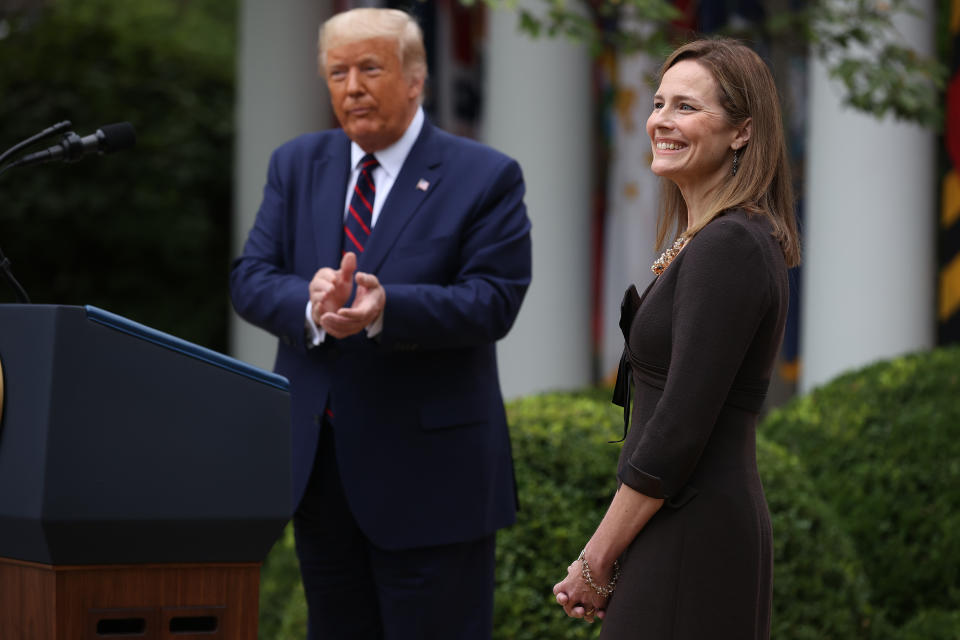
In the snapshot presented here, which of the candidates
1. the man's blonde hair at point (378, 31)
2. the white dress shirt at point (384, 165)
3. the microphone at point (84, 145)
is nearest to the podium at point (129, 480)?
the microphone at point (84, 145)

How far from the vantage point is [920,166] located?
795 centimetres

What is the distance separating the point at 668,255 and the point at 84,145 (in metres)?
1.21

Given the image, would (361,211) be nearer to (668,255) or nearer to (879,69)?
(668,255)

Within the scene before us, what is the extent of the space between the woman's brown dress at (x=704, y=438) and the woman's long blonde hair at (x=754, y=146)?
42 mm

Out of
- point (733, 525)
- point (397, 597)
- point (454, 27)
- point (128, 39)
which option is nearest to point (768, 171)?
point (733, 525)

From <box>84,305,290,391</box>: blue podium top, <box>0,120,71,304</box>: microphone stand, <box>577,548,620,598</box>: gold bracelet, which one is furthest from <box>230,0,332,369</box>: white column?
<box>577,548,620,598</box>: gold bracelet

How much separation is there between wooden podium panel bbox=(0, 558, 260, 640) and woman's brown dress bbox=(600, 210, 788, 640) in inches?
27.3

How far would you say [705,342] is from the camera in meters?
2.20

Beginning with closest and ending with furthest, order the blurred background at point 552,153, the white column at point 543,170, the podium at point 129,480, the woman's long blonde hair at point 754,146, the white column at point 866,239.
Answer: the podium at point 129,480
the woman's long blonde hair at point 754,146
the blurred background at point 552,153
the white column at point 866,239
the white column at point 543,170

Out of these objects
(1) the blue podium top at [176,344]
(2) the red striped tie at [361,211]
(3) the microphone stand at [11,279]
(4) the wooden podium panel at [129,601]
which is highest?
(2) the red striped tie at [361,211]

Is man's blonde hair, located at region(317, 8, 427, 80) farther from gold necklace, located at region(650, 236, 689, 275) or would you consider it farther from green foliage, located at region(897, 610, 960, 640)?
green foliage, located at region(897, 610, 960, 640)

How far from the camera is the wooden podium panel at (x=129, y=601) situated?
7.25 ft

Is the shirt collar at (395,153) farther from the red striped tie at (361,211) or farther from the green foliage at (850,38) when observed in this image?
the green foliage at (850,38)

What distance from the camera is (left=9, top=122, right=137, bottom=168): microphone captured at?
2.55m
